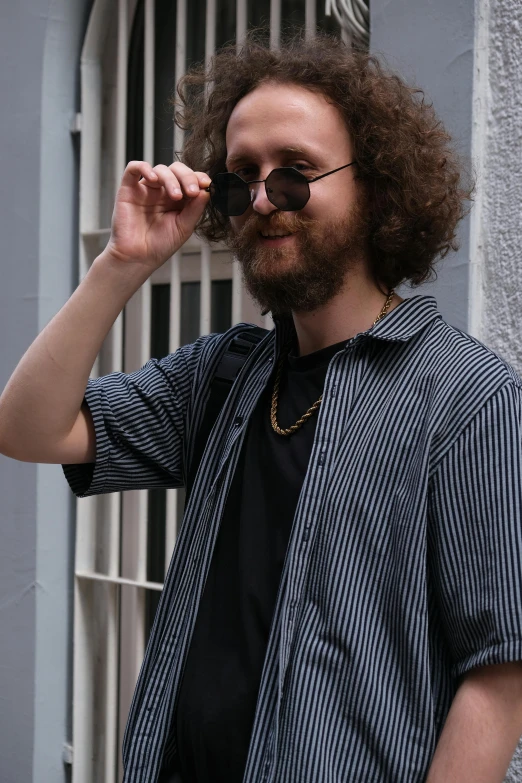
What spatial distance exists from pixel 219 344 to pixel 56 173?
87.8 inches

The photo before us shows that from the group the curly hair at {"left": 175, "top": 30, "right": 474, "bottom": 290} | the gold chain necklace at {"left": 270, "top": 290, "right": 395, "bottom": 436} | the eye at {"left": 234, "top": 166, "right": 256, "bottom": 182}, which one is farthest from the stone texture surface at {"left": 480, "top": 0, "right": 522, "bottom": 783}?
the eye at {"left": 234, "top": 166, "right": 256, "bottom": 182}

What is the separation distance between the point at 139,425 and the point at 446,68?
1.37 metres

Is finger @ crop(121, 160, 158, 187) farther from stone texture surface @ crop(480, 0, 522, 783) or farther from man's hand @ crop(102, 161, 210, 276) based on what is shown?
stone texture surface @ crop(480, 0, 522, 783)

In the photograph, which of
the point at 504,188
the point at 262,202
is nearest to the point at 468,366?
the point at 262,202

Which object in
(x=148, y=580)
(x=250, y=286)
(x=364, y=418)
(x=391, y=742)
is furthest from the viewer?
(x=148, y=580)

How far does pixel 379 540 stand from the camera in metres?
1.61

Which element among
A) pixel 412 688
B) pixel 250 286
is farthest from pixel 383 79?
pixel 412 688

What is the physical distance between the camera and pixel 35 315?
398 centimetres

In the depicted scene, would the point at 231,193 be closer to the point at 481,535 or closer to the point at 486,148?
the point at 481,535

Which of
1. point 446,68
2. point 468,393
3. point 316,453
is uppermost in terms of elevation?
point 446,68

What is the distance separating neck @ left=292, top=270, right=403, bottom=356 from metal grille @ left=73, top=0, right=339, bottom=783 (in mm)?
1818

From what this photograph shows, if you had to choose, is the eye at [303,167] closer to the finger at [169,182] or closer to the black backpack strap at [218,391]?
the finger at [169,182]

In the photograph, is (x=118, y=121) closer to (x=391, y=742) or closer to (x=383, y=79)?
(x=383, y=79)

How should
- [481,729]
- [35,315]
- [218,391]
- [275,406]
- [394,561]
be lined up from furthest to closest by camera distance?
[35,315], [218,391], [275,406], [394,561], [481,729]
